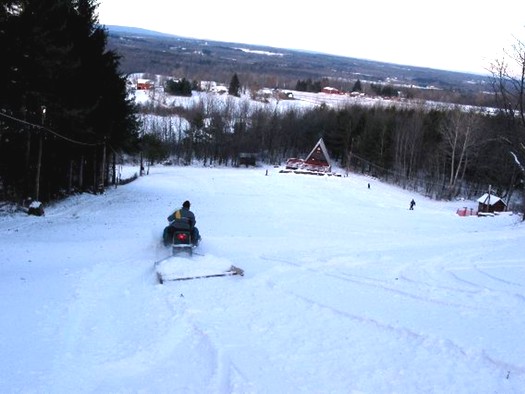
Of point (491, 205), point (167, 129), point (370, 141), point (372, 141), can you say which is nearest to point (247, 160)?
point (370, 141)

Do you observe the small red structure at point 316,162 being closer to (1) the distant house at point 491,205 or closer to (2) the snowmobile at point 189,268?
(1) the distant house at point 491,205

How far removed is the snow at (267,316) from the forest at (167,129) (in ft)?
27.4

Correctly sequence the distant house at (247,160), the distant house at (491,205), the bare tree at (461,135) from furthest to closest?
the distant house at (247,160)
the bare tree at (461,135)
the distant house at (491,205)

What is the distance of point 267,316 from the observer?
8.79m

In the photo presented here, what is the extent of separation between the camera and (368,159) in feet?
266

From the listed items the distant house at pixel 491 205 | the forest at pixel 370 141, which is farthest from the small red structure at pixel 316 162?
the distant house at pixel 491 205

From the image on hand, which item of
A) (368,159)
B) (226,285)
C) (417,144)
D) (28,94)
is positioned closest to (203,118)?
(368,159)

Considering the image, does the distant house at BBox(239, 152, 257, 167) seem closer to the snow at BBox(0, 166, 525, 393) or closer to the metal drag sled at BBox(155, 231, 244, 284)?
the snow at BBox(0, 166, 525, 393)

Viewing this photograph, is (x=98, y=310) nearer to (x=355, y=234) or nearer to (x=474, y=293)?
(x=474, y=293)

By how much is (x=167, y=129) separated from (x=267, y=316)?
327ft

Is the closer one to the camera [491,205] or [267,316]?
[267,316]

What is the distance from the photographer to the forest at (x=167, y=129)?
22344mm

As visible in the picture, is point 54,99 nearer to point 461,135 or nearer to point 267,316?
point 267,316

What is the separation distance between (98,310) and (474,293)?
722 centimetres
